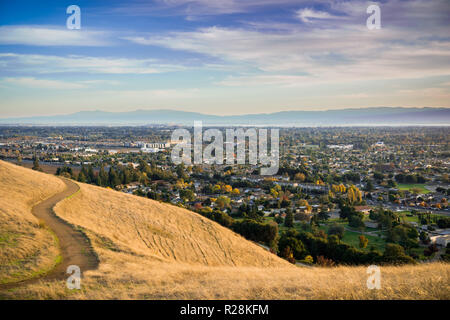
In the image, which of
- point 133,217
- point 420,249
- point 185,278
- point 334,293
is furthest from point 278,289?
point 420,249

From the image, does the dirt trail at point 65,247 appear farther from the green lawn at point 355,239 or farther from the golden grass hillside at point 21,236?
the green lawn at point 355,239

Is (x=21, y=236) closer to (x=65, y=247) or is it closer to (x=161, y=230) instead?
(x=65, y=247)

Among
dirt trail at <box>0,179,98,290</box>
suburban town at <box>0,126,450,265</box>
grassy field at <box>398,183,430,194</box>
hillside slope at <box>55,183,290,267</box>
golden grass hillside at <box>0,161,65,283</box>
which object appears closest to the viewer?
dirt trail at <box>0,179,98,290</box>

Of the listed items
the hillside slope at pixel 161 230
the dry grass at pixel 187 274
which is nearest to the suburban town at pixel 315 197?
the hillside slope at pixel 161 230

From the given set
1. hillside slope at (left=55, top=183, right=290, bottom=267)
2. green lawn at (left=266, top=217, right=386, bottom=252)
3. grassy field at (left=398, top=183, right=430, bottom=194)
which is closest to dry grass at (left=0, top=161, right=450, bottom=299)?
hillside slope at (left=55, top=183, right=290, bottom=267)

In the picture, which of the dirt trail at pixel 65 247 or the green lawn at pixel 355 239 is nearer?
the dirt trail at pixel 65 247

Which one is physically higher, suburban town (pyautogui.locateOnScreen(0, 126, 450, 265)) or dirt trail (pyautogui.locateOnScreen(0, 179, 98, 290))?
dirt trail (pyautogui.locateOnScreen(0, 179, 98, 290))

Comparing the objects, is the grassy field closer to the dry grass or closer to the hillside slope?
the hillside slope
